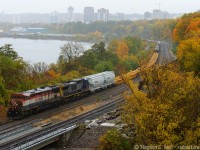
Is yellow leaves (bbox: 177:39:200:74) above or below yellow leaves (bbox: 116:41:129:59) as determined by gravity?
above

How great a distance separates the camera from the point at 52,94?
40000mm

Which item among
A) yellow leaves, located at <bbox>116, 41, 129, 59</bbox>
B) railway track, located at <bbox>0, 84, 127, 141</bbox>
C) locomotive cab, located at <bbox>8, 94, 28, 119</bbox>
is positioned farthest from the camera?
yellow leaves, located at <bbox>116, 41, 129, 59</bbox>

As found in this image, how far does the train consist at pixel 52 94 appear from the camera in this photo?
3566 cm

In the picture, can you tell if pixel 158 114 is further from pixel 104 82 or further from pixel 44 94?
pixel 104 82

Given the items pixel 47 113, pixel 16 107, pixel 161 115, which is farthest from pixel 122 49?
pixel 161 115

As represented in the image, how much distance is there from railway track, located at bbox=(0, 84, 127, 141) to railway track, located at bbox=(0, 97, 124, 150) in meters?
1.56

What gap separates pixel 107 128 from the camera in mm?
30859

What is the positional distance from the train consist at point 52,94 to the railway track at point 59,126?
445 centimetres

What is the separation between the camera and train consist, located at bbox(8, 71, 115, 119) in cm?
3566

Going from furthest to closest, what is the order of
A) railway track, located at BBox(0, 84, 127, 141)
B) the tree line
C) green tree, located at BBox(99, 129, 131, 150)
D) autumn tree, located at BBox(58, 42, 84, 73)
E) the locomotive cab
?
1. autumn tree, located at BBox(58, 42, 84, 73)
2. the locomotive cab
3. railway track, located at BBox(0, 84, 127, 141)
4. green tree, located at BBox(99, 129, 131, 150)
5. the tree line

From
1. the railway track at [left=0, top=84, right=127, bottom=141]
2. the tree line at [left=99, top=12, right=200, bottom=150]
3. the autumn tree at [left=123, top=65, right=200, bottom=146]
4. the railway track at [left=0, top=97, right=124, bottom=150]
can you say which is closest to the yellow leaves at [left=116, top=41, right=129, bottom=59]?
the railway track at [left=0, top=84, right=127, bottom=141]

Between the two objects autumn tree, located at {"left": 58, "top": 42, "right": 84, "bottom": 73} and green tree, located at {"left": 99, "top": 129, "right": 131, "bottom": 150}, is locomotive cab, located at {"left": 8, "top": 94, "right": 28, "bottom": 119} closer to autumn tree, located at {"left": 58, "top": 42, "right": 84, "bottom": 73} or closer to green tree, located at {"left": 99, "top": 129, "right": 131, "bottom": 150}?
green tree, located at {"left": 99, "top": 129, "right": 131, "bottom": 150}

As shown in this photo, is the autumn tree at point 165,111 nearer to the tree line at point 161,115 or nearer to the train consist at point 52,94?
the tree line at point 161,115

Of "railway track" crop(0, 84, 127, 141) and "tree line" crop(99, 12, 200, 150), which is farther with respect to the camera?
"railway track" crop(0, 84, 127, 141)
